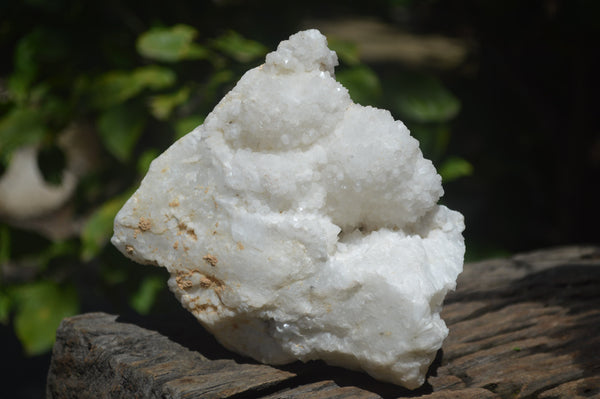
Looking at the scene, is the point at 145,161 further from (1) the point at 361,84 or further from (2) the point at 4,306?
(1) the point at 361,84

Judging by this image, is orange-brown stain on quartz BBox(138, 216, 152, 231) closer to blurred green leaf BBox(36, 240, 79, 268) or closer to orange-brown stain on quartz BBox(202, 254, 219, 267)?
orange-brown stain on quartz BBox(202, 254, 219, 267)

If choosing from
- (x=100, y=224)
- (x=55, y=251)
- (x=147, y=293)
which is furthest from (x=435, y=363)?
(x=55, y=251)

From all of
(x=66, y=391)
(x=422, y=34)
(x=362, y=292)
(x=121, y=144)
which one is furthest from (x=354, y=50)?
(x=422, y=34)

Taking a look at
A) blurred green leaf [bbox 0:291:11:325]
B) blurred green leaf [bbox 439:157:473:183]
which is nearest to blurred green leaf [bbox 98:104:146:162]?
blurred green leaf [bbox 0:291:11:325]

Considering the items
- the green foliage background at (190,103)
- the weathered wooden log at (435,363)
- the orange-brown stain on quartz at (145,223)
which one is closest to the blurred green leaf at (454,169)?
the green foliage background at (190,103)

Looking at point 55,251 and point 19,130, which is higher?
point 19,130

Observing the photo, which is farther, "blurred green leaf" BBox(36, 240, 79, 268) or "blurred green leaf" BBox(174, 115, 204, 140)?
"blurred green leaf" BBox(36, 240, 79, 268)
